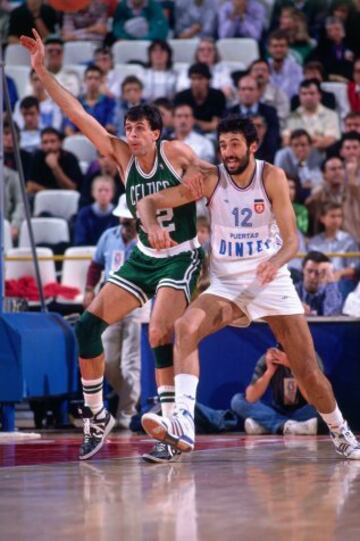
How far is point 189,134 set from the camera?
1442 centimetres

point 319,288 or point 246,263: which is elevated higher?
point 246,263

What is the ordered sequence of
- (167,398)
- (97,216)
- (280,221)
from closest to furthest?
(280,221)
(167,398)
(97,216)

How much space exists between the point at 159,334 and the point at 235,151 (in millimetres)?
1118

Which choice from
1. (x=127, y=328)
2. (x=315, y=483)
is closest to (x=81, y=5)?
(x=127, y=328)

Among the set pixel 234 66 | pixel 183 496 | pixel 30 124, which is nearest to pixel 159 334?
pixel 183 496

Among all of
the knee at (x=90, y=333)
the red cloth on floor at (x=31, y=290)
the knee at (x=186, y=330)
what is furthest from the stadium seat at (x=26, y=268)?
the knee at (x=186, y=330)

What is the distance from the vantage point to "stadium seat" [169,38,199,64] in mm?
17078

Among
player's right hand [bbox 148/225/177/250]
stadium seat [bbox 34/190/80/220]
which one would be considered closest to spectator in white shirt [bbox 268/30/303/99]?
stadium seat [bbox 34/190/80/220]

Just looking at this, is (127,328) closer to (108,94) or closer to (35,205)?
(35,205)

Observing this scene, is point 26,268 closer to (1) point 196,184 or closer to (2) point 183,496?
(1) point 196,184

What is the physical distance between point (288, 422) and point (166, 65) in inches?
286

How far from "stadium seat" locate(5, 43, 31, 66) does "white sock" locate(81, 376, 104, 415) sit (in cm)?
1109

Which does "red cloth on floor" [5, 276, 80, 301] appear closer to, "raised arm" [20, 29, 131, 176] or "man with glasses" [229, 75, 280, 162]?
"man with glasses" [229, 75, 280, 162]

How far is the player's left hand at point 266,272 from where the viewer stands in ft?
21.7
